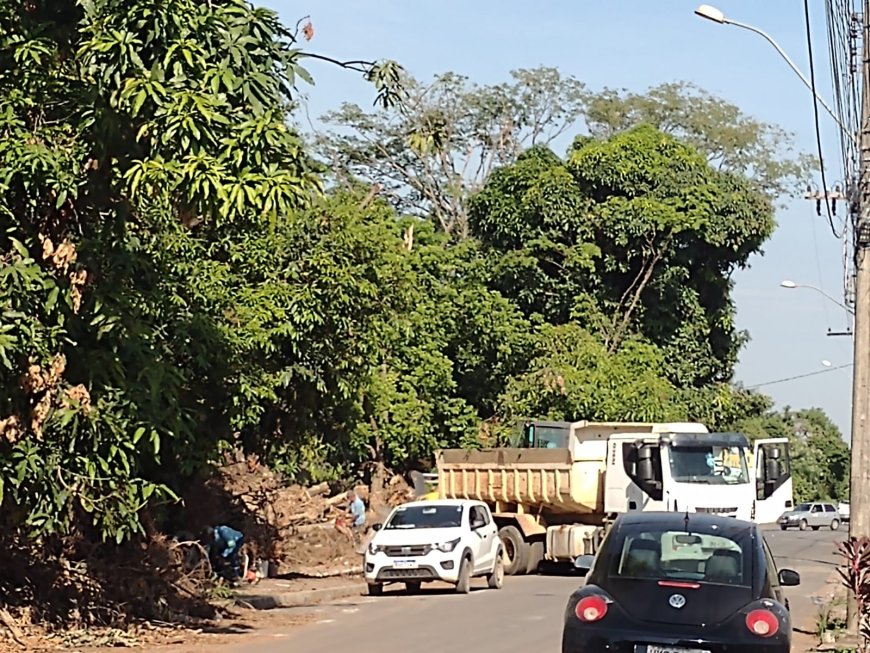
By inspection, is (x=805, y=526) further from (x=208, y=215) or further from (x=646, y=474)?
(x=208, y=215)

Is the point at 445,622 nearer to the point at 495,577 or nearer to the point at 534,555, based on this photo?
the point at 495,577

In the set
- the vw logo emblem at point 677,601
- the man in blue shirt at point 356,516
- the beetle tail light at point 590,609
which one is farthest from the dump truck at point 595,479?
the beetle tail light at point 590,609

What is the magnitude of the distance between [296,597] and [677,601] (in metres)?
13.7

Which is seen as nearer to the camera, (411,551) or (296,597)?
(296,597)

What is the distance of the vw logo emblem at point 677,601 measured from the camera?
10516 mm

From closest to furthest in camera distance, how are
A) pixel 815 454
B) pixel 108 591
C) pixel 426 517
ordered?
pixel 108 591
pixel 426 517
pixel 815 454

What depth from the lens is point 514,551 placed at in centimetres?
3059

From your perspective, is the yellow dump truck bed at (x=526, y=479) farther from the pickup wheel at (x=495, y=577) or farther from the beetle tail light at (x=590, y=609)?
the beetle tail light at (x=590, y=609)

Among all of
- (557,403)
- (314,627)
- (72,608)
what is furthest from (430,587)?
(557,403)

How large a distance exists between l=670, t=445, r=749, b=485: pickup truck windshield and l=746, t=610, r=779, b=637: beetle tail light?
636 inches

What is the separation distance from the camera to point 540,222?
44.9 meters

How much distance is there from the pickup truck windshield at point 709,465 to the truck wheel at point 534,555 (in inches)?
207

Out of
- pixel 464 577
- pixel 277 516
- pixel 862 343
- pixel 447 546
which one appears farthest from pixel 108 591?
pixel 277 516

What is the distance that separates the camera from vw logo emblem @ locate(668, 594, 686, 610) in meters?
10.5
